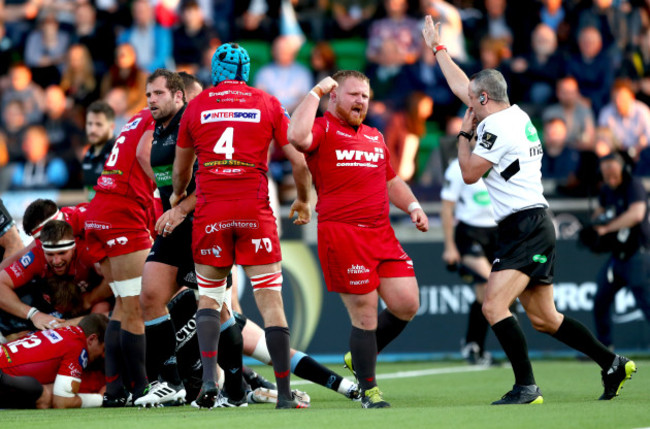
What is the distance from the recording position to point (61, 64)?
62.6 feet

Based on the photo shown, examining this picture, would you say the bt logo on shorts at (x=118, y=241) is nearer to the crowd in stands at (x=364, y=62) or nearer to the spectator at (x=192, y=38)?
the crowd in stands at (x=364, y=62)

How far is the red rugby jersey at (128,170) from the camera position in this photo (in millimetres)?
8797

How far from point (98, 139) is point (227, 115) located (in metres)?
3.62

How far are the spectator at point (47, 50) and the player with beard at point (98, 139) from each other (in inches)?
341

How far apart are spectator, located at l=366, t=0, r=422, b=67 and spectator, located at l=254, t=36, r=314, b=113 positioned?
1.16 m

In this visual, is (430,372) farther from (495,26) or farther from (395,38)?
(495,26)

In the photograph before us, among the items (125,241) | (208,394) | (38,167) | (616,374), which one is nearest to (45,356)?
(125,241)

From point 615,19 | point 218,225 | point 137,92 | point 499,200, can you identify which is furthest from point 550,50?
point 218,225

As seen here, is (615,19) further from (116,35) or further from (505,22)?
(116,35)

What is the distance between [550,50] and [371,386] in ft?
32.8

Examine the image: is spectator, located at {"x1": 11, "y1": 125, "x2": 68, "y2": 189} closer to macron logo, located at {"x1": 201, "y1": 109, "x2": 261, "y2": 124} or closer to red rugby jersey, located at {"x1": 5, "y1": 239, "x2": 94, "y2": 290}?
red rugby jersey, located at {"x1": 5, "y1": 239, "x2": 94, "y2": 290}

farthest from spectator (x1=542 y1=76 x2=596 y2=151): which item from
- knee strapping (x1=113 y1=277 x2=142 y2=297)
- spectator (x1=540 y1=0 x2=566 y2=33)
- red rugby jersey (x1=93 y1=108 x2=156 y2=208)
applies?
knee strapping (x1=113 y1=277 x2=142 y2=297)

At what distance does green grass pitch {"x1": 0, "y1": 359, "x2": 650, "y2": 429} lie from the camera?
6410 mm

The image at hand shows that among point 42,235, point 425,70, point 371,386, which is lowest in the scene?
point 371,386
